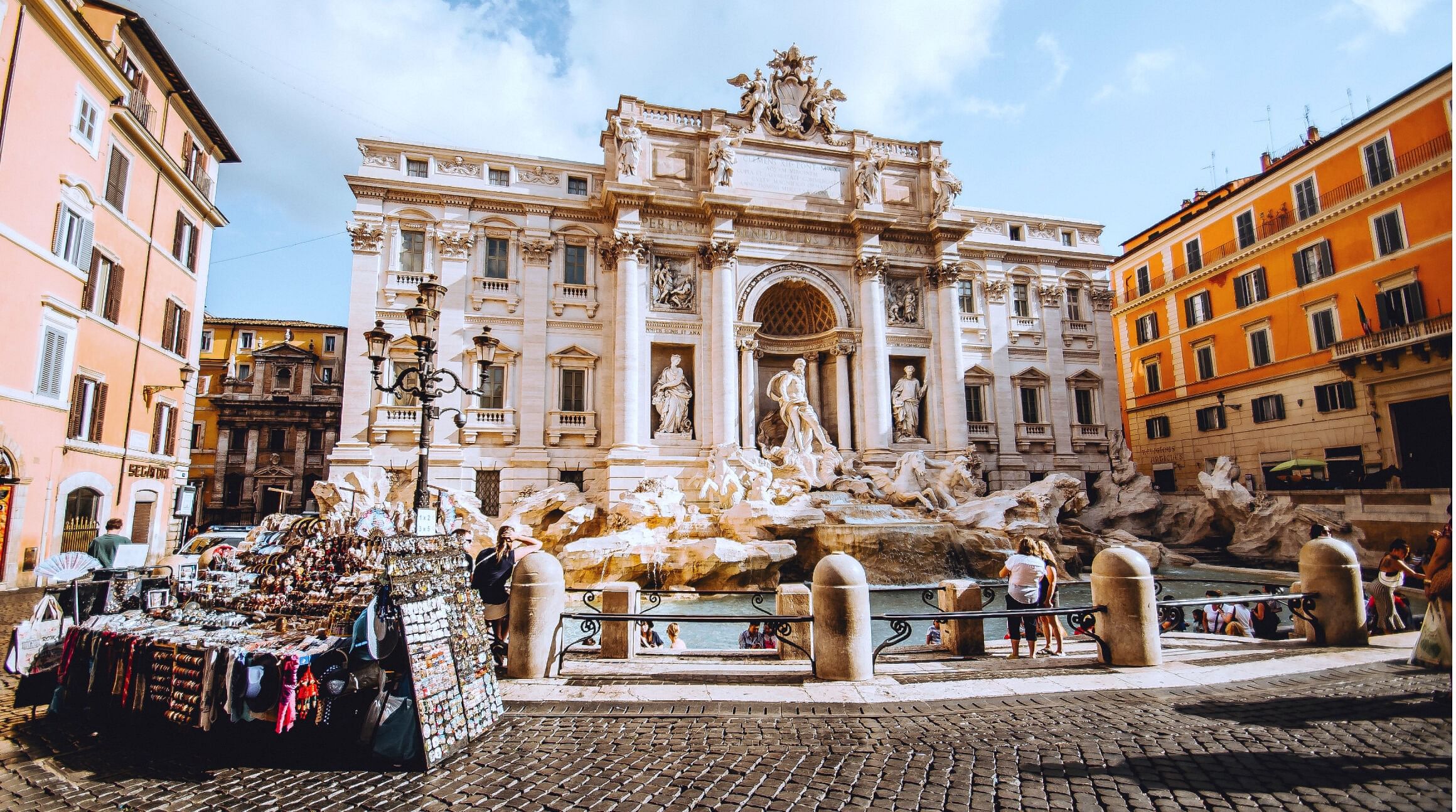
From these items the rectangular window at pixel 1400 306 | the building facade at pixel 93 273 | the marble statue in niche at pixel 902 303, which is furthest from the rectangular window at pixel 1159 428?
the building facade at pixel 93 273

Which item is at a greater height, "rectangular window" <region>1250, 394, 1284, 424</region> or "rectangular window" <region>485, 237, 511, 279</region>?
"rectangular window" <region>485, 237, 511, 279</region>

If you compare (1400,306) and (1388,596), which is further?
(1400,306)

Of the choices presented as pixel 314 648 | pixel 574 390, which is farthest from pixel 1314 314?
pixel 314 648

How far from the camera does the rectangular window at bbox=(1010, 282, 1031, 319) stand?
90.8ft

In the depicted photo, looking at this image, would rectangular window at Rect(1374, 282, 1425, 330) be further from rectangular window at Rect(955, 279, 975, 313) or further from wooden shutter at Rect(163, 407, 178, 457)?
wooden shutter at Rect(163, 407, 178, 457)

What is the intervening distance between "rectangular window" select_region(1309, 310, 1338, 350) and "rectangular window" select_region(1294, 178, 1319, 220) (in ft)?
11.1

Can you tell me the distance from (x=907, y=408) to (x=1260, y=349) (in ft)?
45.7

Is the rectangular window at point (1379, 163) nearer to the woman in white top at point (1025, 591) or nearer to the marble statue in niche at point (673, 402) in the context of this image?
the woman in white top at point (1025, 591)

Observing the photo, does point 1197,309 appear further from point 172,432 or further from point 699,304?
point 172,432

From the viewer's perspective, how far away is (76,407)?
14812mm

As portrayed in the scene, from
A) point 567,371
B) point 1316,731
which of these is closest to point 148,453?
point 567,371

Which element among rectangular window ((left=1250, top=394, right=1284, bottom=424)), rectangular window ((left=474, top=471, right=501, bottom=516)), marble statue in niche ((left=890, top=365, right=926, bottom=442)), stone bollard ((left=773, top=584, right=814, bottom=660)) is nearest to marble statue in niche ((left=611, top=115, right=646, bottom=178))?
rectangular window ((left=474, top=471, right=501, bottom=516))

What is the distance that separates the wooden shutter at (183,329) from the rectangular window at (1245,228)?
37586 mm

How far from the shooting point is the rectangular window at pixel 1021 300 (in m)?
27.7
